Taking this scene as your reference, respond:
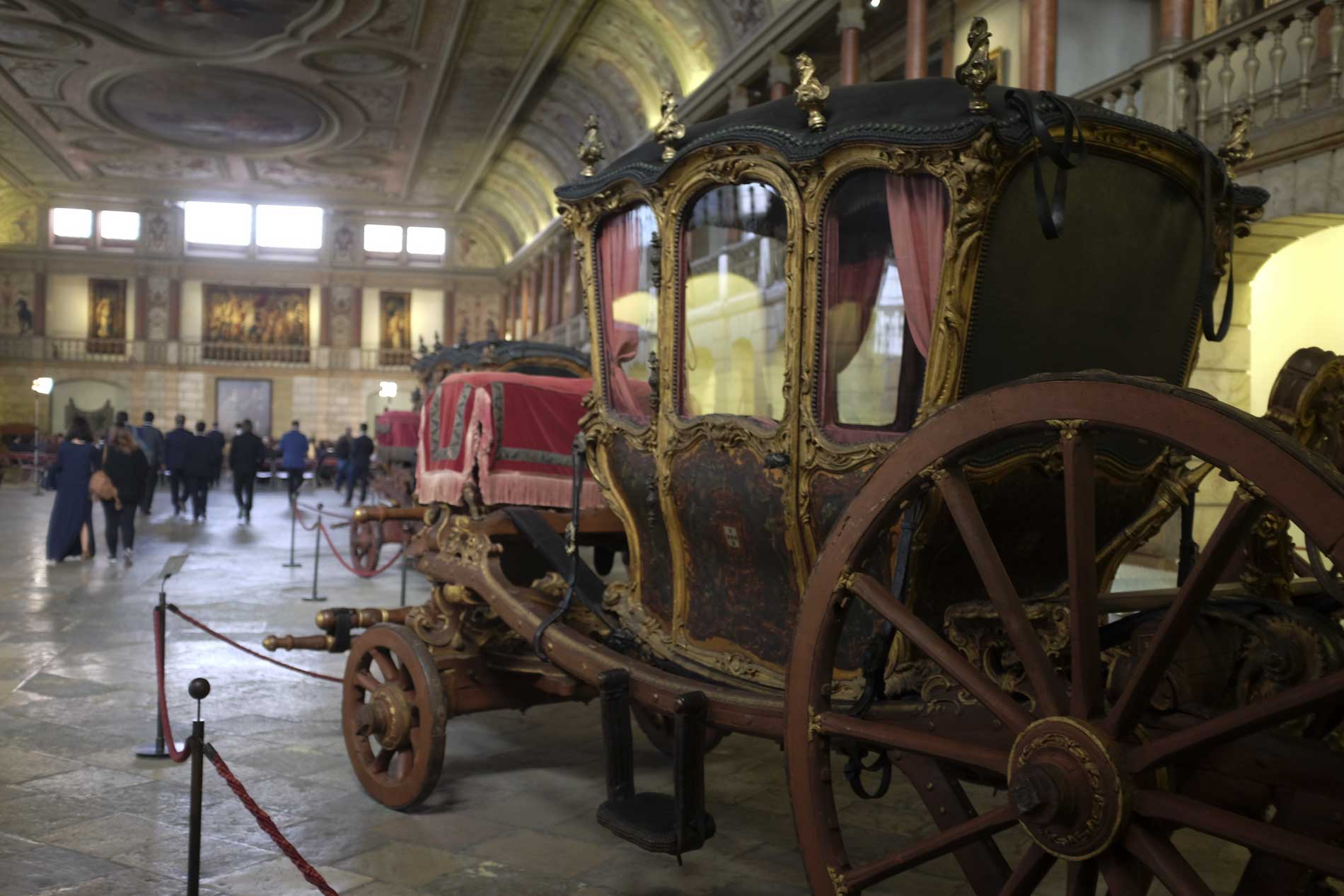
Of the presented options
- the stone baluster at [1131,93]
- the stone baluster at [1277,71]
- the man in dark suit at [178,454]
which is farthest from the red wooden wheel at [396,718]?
the man in dark suit at [178,454]

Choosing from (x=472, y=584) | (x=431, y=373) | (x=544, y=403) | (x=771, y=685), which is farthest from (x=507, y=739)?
(x=431, y=373)

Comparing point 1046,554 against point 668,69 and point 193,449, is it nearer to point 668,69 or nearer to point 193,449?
point 193,449

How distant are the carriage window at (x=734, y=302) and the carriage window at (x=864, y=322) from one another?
224 mm

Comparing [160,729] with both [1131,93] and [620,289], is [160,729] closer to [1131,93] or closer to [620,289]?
[620,289]

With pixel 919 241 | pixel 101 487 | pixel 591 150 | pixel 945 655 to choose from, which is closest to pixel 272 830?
pixel 945 655

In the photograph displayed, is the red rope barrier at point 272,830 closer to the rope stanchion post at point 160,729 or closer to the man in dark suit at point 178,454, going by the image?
the rope stanchion post at point 160,729

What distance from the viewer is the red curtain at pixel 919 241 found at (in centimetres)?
290

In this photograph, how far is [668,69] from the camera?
20.6 meters

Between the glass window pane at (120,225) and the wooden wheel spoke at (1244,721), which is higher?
the glass window pane at (120,225)

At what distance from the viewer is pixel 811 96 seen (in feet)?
10.1

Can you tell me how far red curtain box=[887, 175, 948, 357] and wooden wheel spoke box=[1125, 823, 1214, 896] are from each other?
134 cm

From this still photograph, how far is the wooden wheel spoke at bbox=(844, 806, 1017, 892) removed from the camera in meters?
2.19

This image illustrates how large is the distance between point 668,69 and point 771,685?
18.9m

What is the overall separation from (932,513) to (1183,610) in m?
0.91
